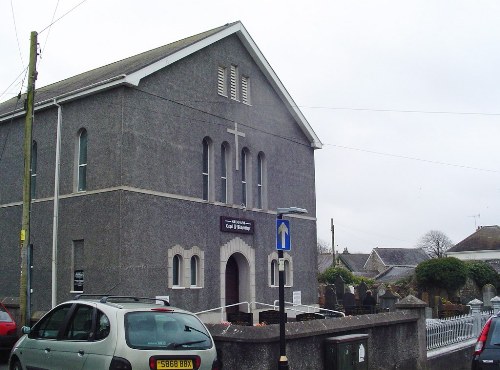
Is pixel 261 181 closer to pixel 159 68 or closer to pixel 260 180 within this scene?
pixel 260 180

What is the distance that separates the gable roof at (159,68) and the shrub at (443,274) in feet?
54.1

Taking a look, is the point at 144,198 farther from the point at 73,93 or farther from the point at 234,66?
the point at 234,66

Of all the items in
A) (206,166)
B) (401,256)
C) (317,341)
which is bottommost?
(317,341)

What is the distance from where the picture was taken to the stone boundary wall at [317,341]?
9.88 meters

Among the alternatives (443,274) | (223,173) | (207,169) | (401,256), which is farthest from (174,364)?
(401,256)

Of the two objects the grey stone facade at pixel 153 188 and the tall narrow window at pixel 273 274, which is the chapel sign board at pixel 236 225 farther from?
the tall narrow window at pixel 273 274

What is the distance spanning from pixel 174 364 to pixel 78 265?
11540mm

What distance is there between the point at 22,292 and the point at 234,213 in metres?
8.14

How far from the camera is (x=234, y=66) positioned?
23.5 meters

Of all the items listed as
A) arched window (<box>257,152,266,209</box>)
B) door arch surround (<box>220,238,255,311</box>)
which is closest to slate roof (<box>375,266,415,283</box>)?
arched window (<box>257,152,266,209</box>)

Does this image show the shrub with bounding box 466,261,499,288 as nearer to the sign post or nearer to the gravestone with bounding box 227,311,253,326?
the gravestone with bounding box 227,311,253,326

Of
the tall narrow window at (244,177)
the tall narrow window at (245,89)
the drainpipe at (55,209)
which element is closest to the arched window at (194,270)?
the tall narrow window at (244,177)

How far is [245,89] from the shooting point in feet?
78.4

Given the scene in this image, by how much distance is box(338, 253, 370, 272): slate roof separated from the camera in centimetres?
9708
